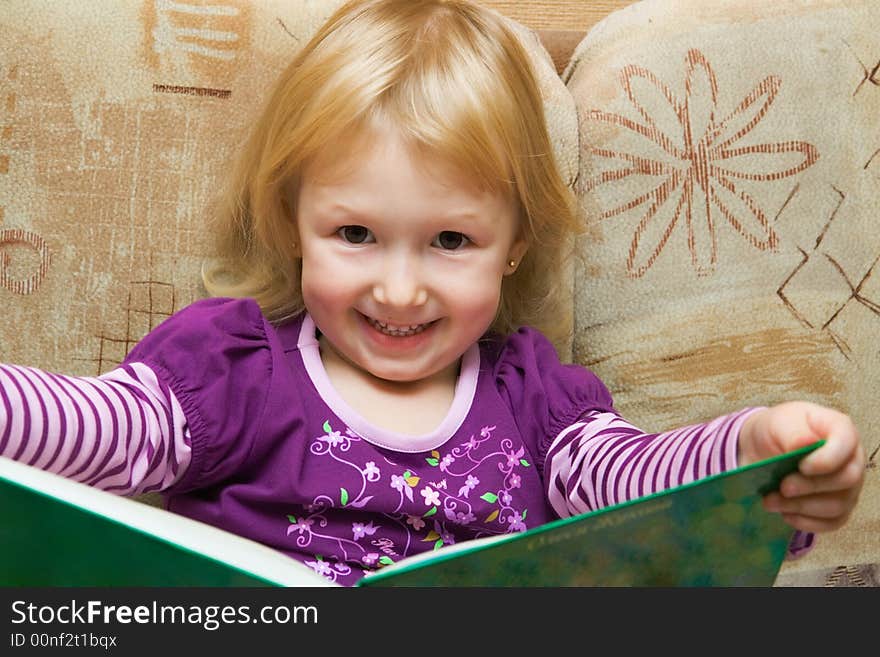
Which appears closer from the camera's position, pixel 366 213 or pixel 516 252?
pixel 366 213

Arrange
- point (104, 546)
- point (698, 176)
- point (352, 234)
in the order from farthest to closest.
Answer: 1. point (698, 176)
2. point (352, 234)
3. point (104, 546)

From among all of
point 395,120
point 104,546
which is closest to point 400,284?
point 395,120

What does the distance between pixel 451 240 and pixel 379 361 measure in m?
0.13

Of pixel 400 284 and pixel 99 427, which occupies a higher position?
pixel 400 284

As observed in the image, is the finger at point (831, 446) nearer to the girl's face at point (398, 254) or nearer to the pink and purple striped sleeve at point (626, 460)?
the pink and purple striped sleeve at point (626, 460)

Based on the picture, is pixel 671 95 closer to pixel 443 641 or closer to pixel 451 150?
pixel 451 150

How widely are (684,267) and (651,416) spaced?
17 cm

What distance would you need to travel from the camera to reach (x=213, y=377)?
0.87 meters

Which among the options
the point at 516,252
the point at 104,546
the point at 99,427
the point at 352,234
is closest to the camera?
the point at 104,546

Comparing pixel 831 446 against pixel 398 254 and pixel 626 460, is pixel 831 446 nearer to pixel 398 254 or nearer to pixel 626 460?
pixel 626 460

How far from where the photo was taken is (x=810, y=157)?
112cm

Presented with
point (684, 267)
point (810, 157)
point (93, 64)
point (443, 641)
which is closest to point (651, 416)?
point (684, 267)

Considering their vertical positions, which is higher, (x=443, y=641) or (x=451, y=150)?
(x=451, y=150)

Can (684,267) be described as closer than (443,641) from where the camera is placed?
No
